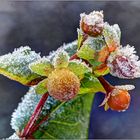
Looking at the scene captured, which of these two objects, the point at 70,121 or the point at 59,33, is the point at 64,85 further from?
the point at 59,33

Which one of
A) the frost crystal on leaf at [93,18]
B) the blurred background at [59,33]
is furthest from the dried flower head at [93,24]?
the blurred background at [59,33]

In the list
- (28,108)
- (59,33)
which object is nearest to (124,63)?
(28,108)

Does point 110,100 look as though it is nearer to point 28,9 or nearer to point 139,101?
point 139,101

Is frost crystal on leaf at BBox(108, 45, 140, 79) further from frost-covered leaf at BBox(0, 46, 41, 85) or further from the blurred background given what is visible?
the blurred background

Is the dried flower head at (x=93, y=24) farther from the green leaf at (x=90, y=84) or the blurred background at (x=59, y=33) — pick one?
the blurred background at (x=59, y=33)

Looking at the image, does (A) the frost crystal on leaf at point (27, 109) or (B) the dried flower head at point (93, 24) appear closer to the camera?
(B) the dried flower head at point (93, 24)

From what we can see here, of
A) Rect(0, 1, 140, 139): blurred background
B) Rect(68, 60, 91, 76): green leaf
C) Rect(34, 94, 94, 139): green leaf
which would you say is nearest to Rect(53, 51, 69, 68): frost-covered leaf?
Rect(68, 60, 91, 76): green leaf

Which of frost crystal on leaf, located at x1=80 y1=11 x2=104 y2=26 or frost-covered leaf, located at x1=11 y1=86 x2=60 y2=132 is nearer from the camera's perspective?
frost crystal on leaf, located at x1=80 y1=11 x2=104 y2=26
